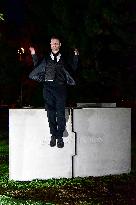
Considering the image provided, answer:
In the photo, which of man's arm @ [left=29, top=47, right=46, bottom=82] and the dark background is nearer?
man's arm @ [left=29, top=47, right=46, bottom=82]

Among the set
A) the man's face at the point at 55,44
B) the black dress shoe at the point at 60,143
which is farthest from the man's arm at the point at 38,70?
the black dress shoe at the point at 60,143

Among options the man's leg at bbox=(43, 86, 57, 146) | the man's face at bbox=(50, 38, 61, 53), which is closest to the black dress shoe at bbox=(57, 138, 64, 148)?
the man's leg at bbox=(43, 86, 57, 146)

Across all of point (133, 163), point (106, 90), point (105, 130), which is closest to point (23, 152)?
point (105, 130)

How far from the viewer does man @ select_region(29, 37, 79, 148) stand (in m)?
9.48

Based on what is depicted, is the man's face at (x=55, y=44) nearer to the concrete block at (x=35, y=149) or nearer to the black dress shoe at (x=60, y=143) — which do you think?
the concrete block at (x=35, y=149)

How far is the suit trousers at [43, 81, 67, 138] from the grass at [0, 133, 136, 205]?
3.30 ft

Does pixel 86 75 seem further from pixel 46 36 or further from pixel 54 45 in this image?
pixel 54 45

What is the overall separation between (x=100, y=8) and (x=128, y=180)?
8750mm

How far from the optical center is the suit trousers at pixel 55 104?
9.63 meters

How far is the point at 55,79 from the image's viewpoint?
376 inches

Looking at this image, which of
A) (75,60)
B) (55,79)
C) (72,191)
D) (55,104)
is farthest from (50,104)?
(72,191)

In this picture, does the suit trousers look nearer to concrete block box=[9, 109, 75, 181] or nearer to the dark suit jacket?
the dark suit jacket

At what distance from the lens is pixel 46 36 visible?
24516 mm

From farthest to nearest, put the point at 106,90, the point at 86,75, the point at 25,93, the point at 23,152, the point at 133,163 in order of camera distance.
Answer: the point at 25,93, the point at 106,90, the point at 86,75, the point at 133,163, the point at 23,152
